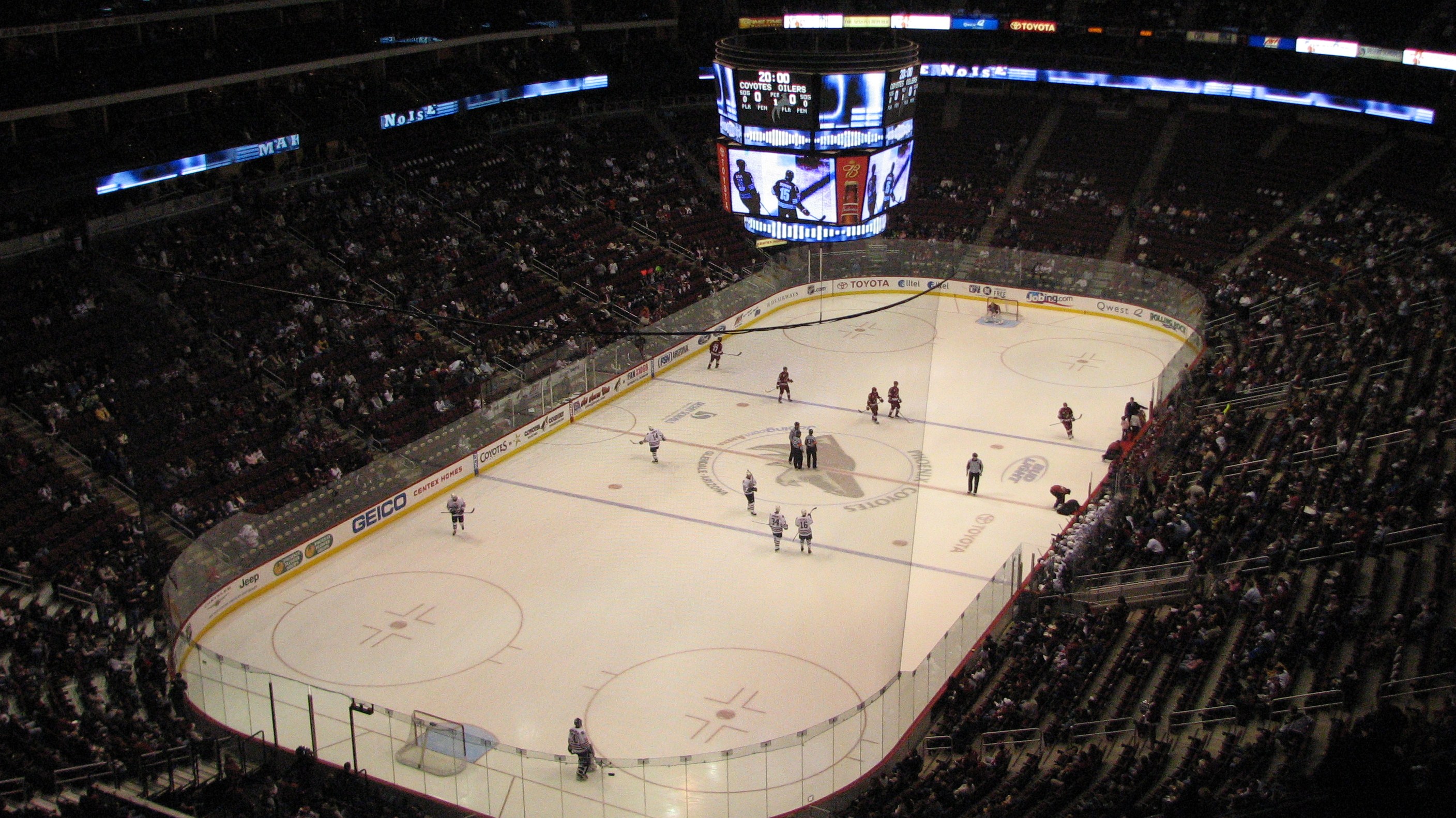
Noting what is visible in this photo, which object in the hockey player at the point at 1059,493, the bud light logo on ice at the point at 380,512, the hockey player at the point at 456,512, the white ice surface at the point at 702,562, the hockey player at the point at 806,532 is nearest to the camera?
the white ice surface at the point at 702,562


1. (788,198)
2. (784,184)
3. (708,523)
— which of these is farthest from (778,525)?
(784,184)

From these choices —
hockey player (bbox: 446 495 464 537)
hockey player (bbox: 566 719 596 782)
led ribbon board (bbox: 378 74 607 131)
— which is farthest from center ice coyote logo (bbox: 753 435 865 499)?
led ribbon board (bbox: 378 74 607 131)

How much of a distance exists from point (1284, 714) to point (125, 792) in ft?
48.7

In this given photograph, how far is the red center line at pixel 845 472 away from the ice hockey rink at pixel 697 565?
76 millimetres

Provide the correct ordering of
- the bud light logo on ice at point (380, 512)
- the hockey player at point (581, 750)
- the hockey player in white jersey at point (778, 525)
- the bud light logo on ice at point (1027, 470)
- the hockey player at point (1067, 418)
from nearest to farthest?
the hockey player at point (581, 750), the hockey player in white jersey at point (778, 525), the bud light logo on ice at point (380, 512), the bud light logo on ice at point (1027, 470), the hockey player at point (1067, 418)

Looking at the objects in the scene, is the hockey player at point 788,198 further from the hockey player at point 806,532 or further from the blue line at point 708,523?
the blue line at point 708,523

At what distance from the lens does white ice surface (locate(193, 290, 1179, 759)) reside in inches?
822

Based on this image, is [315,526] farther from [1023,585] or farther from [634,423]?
[1023,585]

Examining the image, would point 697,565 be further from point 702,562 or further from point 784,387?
point 784,387

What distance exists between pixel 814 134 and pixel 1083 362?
45.4 ft

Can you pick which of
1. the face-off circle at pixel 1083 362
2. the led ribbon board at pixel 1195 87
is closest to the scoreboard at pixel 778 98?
the face-off circle at pixel 1083 362

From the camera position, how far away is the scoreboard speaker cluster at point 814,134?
26.5 metres

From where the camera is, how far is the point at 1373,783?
39.2 feet

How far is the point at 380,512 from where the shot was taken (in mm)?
27094
